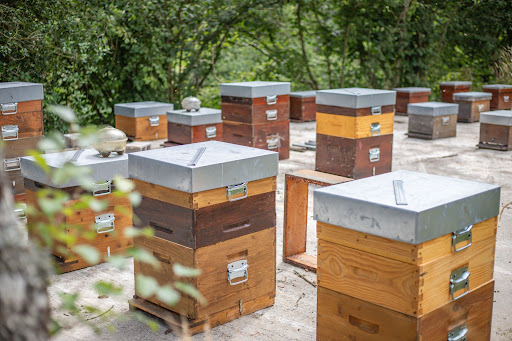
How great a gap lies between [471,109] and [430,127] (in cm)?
195

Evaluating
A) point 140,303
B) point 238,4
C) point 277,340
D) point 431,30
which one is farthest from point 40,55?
point 431,30

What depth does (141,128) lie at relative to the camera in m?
7.33

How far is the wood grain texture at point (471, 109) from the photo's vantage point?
987cm

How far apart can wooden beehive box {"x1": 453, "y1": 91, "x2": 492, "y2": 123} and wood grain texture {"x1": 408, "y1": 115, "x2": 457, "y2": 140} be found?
1455mm

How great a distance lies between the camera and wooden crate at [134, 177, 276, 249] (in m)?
2.71

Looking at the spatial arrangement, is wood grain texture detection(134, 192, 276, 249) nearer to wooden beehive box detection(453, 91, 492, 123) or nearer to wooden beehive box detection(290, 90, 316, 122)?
wooden beehive box detection(290, 90, 316, 122)

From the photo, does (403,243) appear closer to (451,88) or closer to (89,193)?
(89,193)

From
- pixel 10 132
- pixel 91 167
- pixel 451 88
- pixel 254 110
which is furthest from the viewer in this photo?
pixel 451 88

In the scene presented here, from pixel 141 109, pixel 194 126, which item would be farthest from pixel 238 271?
pixel 141 109

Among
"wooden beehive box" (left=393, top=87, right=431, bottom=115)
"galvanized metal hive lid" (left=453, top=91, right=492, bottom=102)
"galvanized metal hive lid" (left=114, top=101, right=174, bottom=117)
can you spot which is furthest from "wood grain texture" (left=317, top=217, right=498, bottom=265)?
"wooden beehive box" (left=393, top=87, right=431, bottom=115)

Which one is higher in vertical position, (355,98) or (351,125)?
(355,98)

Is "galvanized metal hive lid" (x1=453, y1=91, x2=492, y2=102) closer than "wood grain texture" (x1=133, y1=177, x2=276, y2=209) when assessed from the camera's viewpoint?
No

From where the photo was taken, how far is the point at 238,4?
375 inches

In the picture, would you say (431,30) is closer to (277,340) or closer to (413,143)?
(413,143)
